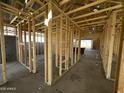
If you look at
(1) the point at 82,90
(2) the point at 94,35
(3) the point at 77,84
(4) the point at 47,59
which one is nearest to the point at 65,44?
(4) the point at 47,59

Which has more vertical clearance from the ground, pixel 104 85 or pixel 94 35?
pixel 94 35

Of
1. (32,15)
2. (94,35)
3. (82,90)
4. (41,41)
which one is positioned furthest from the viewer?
(94,35)

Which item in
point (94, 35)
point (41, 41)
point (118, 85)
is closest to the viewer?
point (118, 85)

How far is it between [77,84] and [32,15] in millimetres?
3184

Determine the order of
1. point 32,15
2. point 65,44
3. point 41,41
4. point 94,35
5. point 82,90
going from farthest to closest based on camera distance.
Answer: point 94,35, point 41,41, point 65,44, point 32,15, point 82,90

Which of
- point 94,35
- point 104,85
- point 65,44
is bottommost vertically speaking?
point 104,85

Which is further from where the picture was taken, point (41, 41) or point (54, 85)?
point (41, 41)

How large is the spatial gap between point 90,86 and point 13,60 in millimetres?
5187

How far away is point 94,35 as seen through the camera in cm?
1234

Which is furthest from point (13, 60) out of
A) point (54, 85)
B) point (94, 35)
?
point (94, 35)

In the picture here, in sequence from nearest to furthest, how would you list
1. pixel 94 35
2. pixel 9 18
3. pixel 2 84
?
pixel 2 84, pixel 9 18, pixel 94 35

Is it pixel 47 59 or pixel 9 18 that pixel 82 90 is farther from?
pixel 9 18

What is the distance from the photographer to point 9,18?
17.9 ft

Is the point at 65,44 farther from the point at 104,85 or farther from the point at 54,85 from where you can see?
the point at 104,85
